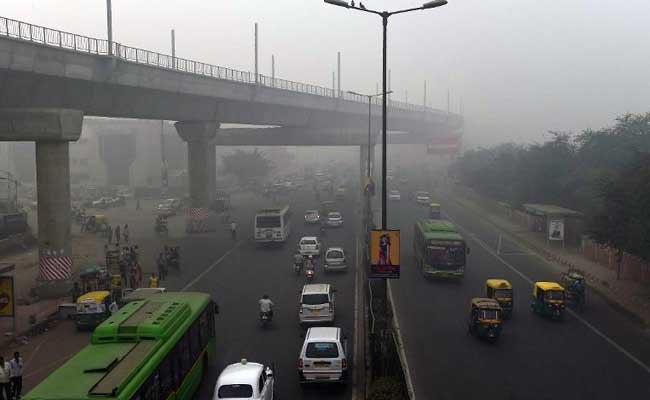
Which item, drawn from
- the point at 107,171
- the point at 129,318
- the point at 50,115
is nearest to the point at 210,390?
the point at 129,318

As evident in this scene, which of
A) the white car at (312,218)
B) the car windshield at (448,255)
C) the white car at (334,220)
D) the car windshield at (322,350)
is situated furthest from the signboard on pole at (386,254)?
the white car at (312,218)

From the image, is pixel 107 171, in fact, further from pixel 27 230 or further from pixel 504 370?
pixel 504 370

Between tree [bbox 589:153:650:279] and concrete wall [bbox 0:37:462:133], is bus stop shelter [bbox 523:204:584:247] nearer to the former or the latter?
tree [bbox 589:153:650:279]

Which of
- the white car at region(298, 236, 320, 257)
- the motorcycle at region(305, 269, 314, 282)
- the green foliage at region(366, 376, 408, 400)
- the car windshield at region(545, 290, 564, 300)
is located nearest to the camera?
the green foliage at region(366, 376, 408, 400)

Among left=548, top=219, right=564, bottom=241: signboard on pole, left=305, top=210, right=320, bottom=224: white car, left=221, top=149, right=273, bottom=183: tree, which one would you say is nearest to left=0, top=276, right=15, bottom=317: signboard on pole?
left=548, top=219, right=564, bottom=241: signboard on pole

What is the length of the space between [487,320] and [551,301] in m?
4.64

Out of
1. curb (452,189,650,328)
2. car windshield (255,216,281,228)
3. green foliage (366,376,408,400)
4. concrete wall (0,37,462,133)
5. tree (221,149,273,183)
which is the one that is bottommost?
curb (452,189,650,328)

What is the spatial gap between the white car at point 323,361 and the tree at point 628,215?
18008 mm

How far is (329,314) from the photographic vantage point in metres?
22.9

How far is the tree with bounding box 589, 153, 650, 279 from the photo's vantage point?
2827cm

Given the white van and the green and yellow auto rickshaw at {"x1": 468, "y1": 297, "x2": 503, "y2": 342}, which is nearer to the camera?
the green and yellow auto rickshaw at {"x1": 468, "y1": 297, "x2": 503, "y2": 342}

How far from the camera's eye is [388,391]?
1367 cm

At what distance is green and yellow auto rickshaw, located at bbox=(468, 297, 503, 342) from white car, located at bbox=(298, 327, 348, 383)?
692cm

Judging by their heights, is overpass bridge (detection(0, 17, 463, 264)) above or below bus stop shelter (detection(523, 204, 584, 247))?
above
